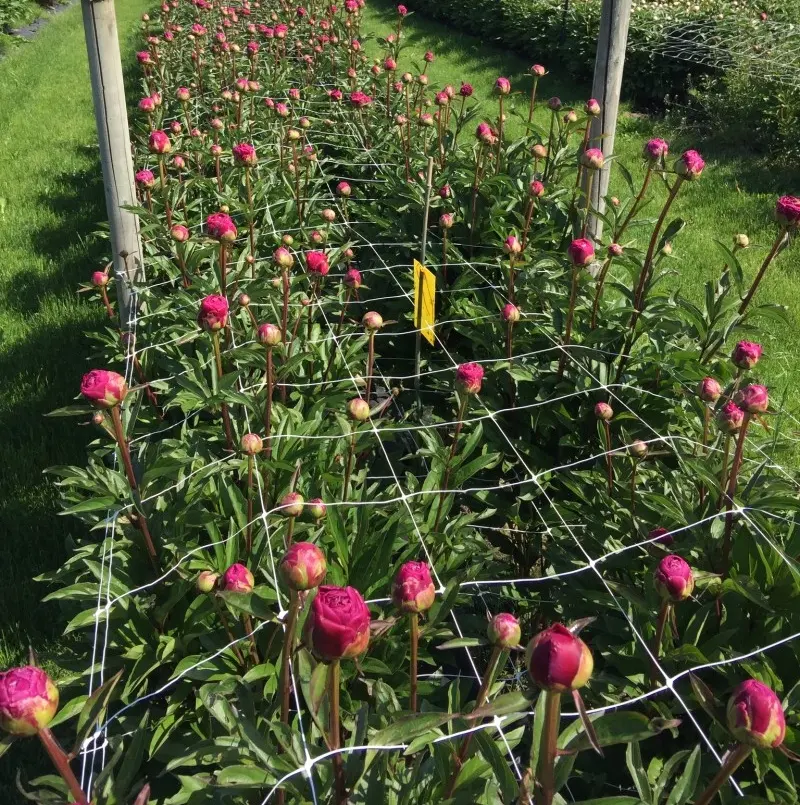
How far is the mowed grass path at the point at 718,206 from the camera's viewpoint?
3.19 metres

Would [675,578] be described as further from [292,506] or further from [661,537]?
[292,506]

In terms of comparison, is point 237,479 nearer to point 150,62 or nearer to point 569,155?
point 569,155

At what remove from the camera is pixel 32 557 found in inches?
85.4

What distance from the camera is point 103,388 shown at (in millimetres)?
1159

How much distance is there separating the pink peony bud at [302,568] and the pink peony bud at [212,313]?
678 mm

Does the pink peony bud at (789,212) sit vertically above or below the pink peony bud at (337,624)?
above

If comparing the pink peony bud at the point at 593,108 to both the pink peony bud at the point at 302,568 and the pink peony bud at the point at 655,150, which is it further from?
the pink peony bud at the point at 302,568

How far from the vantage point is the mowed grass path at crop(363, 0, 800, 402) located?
3188 mm

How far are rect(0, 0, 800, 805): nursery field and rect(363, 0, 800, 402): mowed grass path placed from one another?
0.14 meters

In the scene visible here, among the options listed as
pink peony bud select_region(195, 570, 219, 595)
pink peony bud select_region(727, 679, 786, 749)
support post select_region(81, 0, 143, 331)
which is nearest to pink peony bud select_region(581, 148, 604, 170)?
support post select_region(81, 0, 143, 331)

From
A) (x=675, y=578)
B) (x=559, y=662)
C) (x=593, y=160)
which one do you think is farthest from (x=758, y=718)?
(x=593, y=160)

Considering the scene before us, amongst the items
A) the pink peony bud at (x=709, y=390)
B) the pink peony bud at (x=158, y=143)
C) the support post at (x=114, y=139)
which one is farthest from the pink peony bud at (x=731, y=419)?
the pink peony bud at (x=158, y=143)

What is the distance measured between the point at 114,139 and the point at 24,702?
1735 mm

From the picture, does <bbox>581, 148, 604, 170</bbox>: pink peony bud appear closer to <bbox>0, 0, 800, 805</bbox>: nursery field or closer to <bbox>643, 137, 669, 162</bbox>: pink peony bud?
<bbox>0, 0, 800, 805</bbox>: nursery field
